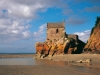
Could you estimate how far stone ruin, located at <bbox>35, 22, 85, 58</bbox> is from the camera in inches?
2186

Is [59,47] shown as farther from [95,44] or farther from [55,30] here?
[55,30]

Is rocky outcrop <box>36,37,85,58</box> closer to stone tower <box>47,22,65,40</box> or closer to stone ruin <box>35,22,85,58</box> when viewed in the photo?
stone ruin <box>35,22,85,58</box>

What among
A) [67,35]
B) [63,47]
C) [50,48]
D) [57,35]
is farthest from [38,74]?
[57,35]

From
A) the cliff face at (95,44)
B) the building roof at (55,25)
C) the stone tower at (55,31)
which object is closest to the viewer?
the cliff face at (95,44)

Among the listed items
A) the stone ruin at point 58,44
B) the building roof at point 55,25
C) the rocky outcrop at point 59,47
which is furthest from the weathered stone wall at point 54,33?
the rocky outcrop at point 59,47

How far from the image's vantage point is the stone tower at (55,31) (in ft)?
225

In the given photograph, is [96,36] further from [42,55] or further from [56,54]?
[42,55]

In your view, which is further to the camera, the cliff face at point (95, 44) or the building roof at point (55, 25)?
the building roof at point (55, 25)

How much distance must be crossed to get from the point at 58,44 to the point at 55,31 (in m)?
12.7

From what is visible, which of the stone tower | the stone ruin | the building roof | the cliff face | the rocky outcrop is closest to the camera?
the cliff face

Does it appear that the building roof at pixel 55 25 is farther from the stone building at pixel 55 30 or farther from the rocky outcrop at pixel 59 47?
the rocky outcrop at pixel 59 47

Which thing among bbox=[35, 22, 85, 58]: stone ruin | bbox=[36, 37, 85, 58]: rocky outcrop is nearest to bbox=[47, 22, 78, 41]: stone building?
bbox=[35, 22, 85, 58]: stone ruin

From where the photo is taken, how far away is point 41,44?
62.2 meters

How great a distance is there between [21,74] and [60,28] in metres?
49.4
